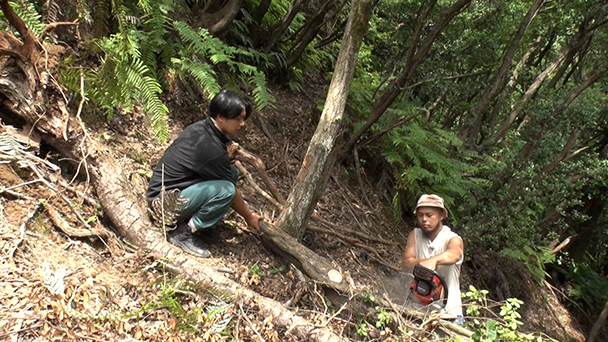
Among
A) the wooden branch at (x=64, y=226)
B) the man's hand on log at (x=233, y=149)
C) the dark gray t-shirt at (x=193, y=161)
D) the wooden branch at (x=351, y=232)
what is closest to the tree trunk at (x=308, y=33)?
the wooden branch at (x=351, y=232)

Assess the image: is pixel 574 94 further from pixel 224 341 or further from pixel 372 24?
pixel 224 341

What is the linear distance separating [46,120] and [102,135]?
2.38 feet

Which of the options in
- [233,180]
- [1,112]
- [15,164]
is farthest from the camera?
[233,180]

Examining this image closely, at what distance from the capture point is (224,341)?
3.00m

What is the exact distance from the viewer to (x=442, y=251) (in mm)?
4266

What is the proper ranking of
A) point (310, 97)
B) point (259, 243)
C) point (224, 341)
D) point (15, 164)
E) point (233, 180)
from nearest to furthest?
1. point (224, 341)
2. point (15, 164)
3. point (233, 180)
4. point (259, 243)
5. point (310, 97)

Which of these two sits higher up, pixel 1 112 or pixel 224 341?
pixel 1 112

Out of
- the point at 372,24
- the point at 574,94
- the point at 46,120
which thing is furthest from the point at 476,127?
the point at 46,120

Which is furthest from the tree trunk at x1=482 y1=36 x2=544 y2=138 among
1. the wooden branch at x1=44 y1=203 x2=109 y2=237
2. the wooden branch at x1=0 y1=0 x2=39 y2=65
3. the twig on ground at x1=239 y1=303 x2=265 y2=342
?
the wooden branch at x1=0 y1=0 x2=39 y2=65

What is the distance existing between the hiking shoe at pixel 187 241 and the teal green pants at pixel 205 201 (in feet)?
0.31

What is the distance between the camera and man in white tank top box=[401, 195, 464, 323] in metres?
4.00

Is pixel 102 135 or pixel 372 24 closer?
pixel 102 135

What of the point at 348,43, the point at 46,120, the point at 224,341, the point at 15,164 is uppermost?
the point at 348,43

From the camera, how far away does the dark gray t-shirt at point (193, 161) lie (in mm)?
3746
